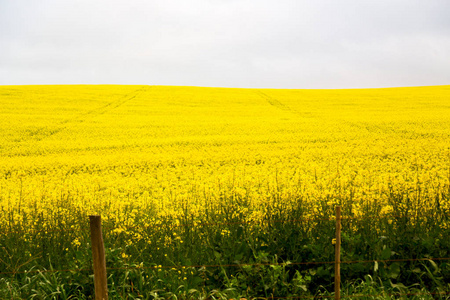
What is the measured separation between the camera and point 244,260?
15.6ft

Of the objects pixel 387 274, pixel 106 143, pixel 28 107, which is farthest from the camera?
pixel 28 107

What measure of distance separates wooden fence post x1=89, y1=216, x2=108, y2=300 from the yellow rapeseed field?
1908mm

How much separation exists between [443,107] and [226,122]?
53.8ft

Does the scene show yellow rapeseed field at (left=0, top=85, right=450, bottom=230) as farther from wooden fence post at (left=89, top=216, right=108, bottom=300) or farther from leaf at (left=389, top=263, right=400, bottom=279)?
wooden fence post at (left=89, top=216, right=108, bottom=300)

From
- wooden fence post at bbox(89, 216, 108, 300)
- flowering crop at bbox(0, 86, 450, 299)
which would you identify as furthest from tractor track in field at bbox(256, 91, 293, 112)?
wooden fence post at bbox(89, 216, 108, 300)

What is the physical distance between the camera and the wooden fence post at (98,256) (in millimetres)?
3482

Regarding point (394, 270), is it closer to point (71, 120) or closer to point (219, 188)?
point (219, 188)

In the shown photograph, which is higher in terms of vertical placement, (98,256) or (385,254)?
(98,256)

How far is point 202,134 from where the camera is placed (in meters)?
20.2

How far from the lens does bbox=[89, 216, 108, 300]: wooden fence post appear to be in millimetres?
3482

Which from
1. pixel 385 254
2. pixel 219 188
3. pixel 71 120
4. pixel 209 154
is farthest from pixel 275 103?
pixel 385 254

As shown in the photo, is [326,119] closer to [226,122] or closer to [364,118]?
[364,118]

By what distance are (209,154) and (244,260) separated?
34.9ft

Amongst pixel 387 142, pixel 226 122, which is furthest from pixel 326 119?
pixel 387 142
